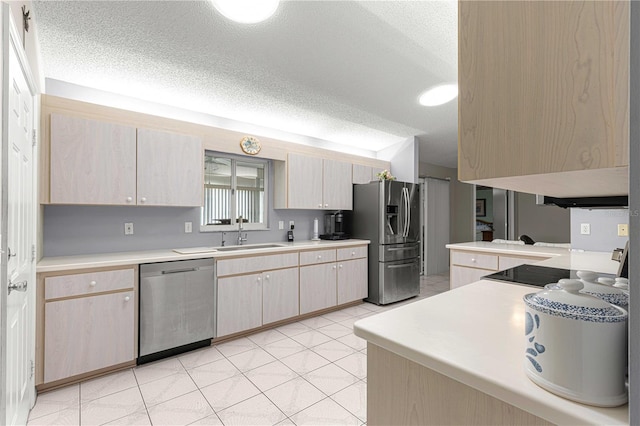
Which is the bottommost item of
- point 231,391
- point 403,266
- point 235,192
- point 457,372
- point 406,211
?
point 231,391

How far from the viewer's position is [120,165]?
265 cm

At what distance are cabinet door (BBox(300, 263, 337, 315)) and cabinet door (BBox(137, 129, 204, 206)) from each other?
1476 millimetres

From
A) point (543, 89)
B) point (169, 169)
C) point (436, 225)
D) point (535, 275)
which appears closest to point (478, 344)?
point (543, 89)

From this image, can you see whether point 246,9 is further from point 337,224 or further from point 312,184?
point 337,224

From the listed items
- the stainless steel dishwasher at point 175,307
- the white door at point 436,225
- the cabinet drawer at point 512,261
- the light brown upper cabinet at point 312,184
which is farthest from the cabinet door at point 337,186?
the white door at point 436,225

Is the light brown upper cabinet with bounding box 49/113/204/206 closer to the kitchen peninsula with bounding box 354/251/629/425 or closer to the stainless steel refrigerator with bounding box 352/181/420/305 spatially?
the stainless steel refrigerator with bounding box 352/181/420/305


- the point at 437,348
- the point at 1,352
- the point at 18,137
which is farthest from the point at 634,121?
the point at 18,137

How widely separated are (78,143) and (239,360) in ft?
7.19

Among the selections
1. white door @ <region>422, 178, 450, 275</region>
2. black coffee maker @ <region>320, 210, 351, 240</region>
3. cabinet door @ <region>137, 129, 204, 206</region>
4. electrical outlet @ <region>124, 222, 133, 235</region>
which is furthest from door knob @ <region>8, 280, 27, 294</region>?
white door @ <region>422, 178, 450, 275</region>

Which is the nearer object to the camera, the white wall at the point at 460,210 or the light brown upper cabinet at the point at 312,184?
the light brown upper cabinet at the point at 312,184

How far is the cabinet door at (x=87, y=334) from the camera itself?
2168 millimetres

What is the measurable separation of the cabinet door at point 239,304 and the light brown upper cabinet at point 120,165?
2.95ft

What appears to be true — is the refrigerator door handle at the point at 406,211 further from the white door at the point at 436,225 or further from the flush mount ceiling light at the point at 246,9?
the flush mount ceiling light at the point at 246,9

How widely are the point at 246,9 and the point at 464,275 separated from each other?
3222mm
